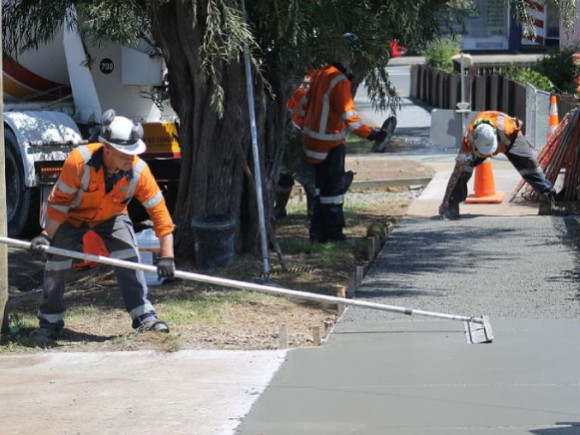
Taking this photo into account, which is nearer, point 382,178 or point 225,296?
point 225,296

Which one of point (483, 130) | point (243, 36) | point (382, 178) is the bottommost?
point (382, 178)

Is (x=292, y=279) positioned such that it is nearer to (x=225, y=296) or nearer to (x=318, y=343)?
(x=225, y=296)

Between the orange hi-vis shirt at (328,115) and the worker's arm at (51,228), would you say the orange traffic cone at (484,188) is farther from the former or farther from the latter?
the worker's arm at (51,228)

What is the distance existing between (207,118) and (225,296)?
194 cm

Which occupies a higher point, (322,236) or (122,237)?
(122,237)

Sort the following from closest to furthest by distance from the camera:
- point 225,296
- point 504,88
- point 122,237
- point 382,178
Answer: point 122,237 → point 225,296 → point 382,178 → point 504,88

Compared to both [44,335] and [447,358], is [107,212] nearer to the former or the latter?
[44,335]

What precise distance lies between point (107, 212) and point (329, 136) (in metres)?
4.02

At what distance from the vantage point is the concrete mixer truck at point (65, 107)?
501 inches

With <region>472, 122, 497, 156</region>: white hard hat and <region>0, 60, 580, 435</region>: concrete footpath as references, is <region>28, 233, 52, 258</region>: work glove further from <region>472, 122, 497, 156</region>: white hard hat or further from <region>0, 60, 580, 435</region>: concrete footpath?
<region>472, 122, 497, 156</region>: white hard hat

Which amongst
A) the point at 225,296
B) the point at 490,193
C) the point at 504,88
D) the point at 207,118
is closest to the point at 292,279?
the point at 225,296

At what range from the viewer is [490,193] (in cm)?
1422

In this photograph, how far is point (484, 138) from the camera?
12.5 m

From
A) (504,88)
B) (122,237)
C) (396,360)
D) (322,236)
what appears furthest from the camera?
(504,88)
